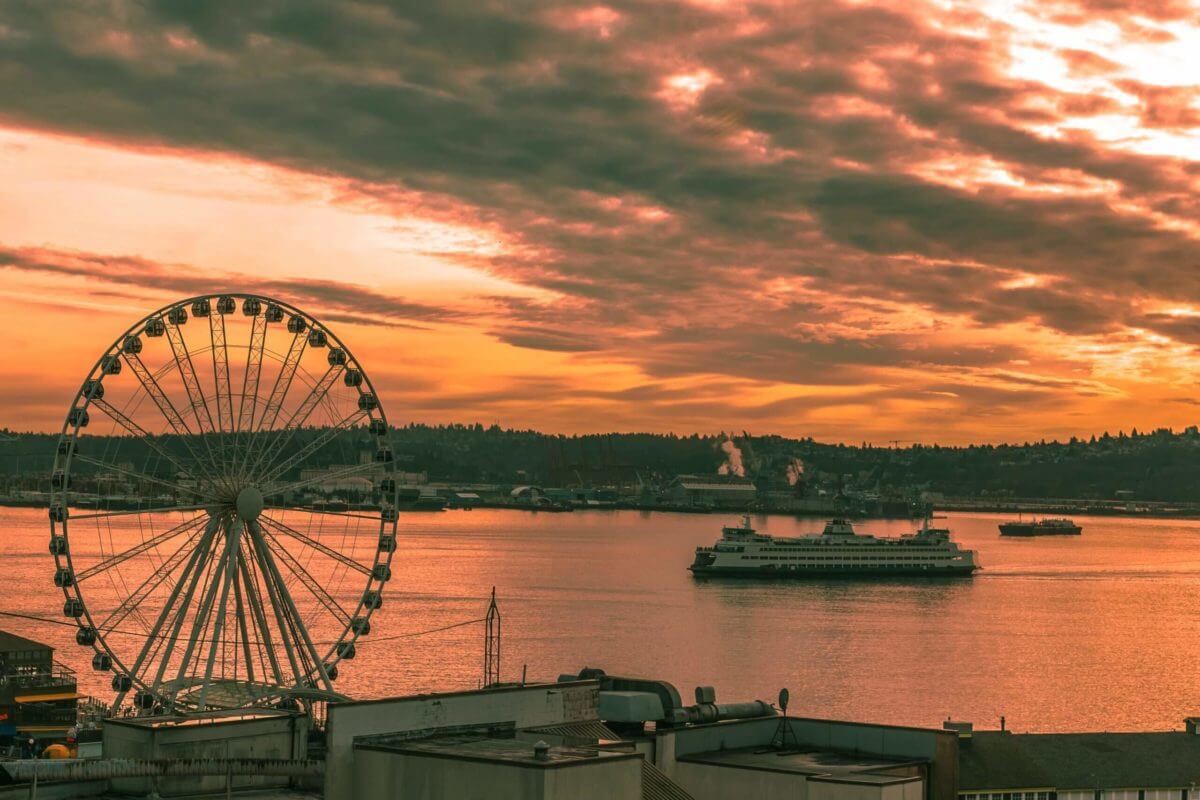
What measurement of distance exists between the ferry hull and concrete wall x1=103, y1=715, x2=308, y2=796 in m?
128

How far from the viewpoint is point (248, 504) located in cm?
3750

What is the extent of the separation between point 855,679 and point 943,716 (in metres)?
11.9

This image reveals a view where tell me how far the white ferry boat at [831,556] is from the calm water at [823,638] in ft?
13.6

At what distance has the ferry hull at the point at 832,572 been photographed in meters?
157

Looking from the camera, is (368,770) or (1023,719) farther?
(1023,719)

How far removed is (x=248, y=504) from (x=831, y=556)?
12914cm

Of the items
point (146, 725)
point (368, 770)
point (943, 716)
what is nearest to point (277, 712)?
point (146, 725)

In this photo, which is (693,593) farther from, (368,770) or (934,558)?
(368,770)

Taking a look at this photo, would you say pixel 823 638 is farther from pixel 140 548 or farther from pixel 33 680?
pixel 140 548

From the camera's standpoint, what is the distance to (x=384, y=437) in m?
43.6

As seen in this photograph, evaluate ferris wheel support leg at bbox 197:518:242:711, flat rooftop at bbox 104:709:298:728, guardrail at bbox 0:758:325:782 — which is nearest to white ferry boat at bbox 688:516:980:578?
ferris wheel support leg at bbox 197:518:242:711

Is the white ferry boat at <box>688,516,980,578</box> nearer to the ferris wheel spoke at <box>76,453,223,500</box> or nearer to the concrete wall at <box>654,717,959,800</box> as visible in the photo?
the ferris wheel spoke at <box>76,453,223,500</box>

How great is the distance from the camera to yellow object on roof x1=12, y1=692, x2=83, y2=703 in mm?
56312

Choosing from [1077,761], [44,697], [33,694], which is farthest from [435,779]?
[33,694]
